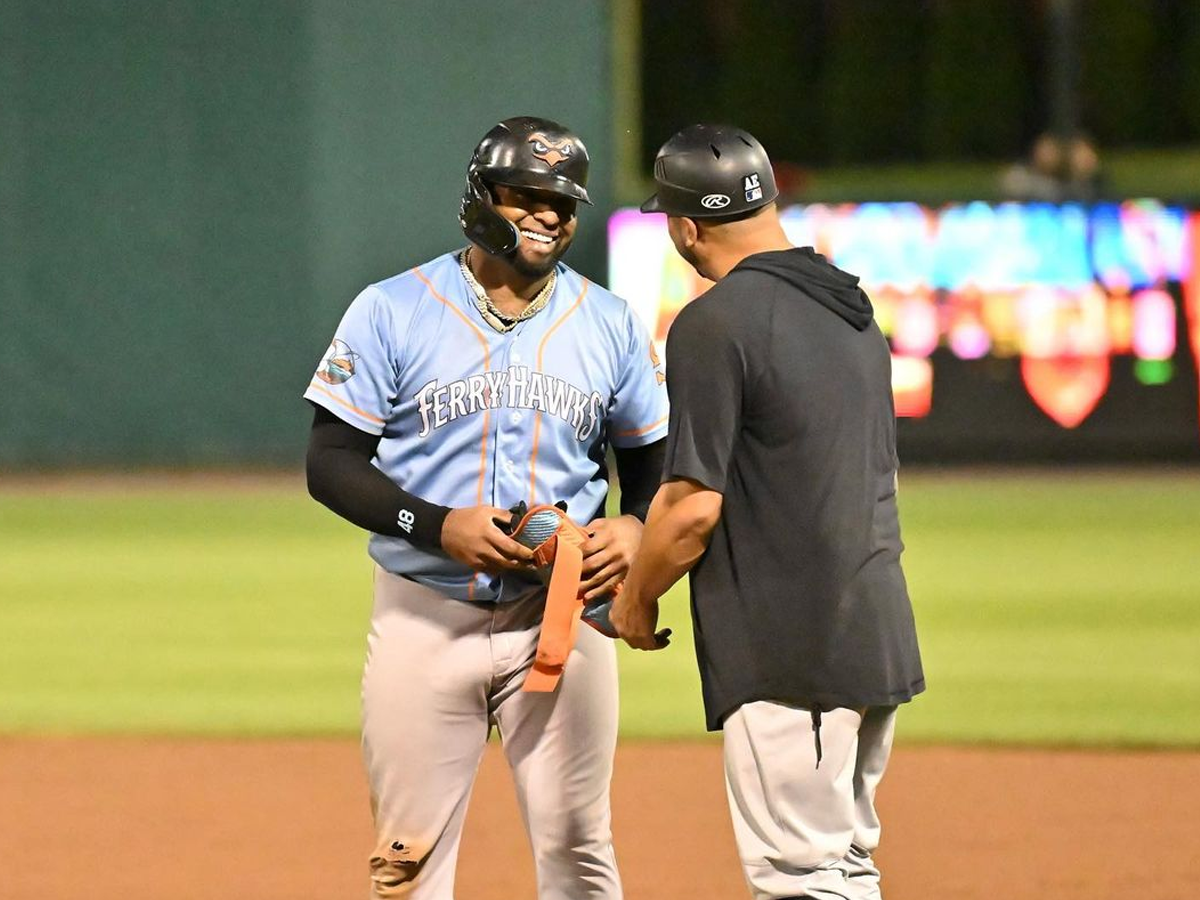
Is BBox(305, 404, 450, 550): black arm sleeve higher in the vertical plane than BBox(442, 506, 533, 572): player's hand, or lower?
higher

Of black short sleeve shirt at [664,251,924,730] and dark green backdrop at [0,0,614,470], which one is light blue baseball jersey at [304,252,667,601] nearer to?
black short sleeve shirt at [664,251,924,730]

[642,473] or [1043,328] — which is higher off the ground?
[642,473]

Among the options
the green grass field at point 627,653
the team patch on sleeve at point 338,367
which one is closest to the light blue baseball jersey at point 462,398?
the team patch on sleeve at point 338,367

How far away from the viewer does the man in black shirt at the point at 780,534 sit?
3404 mm

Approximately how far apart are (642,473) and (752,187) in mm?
789

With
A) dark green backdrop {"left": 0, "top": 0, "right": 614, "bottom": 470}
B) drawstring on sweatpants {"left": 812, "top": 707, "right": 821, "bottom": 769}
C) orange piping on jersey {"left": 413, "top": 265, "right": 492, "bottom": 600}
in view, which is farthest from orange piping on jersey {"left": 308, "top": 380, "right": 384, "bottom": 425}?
dark green backdrop {"left": 0, "top": 0, "right": 614, "bottom": 470}

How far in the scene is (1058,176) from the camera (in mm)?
17969

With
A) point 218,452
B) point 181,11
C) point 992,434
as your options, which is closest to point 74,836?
point 992,434

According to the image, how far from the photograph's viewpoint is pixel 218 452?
20547mm

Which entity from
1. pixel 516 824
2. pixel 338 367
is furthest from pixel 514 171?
pixel 516 824

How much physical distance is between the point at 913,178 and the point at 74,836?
17.4 meters

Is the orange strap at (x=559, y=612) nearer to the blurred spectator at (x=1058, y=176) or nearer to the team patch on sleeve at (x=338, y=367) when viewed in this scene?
the team patch on sleeve at (x=338, y=367)

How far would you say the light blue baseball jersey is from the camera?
12.7 feet

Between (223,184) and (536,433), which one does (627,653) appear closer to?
(536,433)
